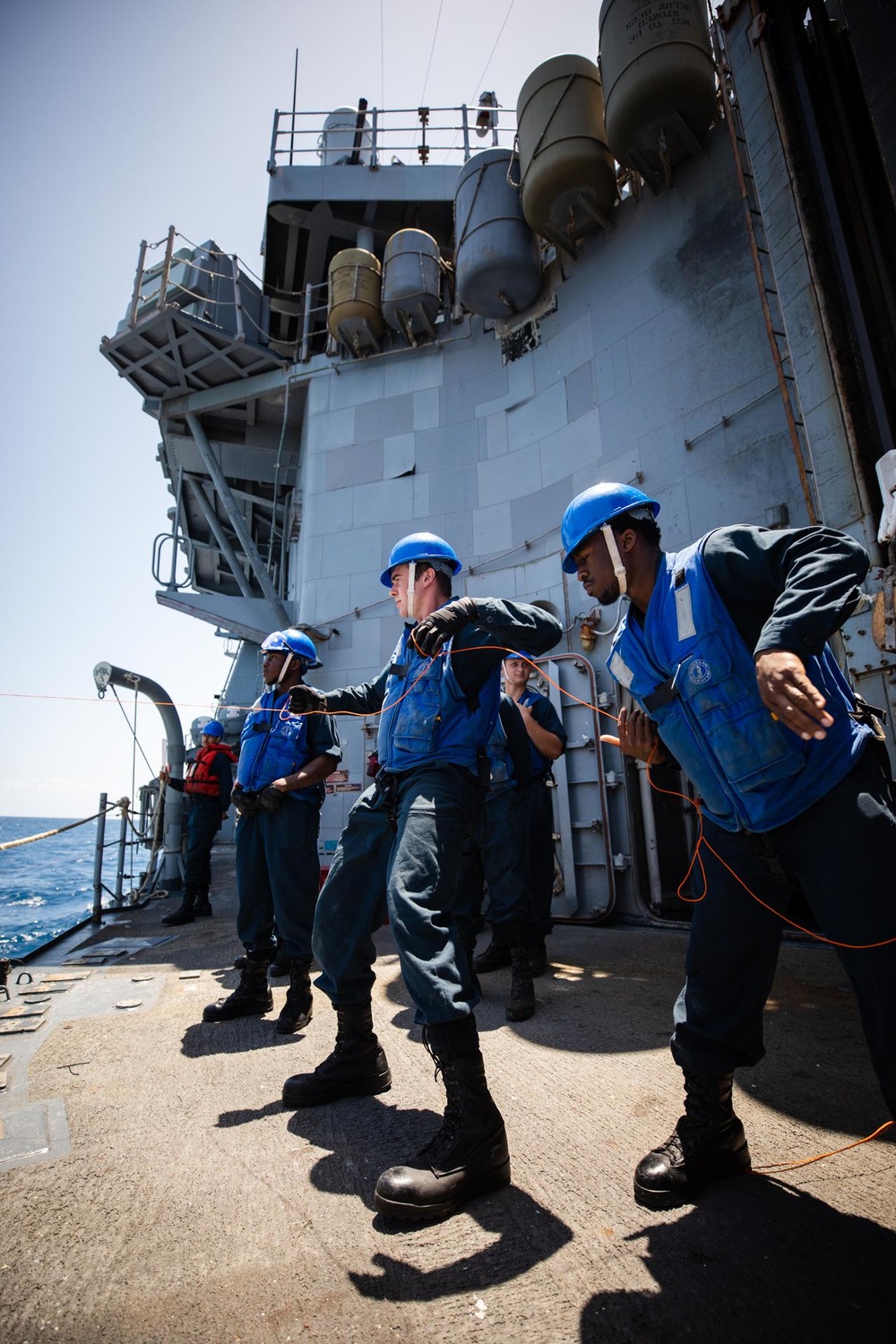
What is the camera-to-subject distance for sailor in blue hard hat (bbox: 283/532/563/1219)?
5.67 feet

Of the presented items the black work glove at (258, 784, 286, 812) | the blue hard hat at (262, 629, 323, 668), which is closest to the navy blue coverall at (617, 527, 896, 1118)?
the black work glove at (258, 784, 286, 812)

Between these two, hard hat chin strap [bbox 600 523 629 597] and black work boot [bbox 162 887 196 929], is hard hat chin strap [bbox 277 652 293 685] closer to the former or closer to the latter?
hard hat chin strap [bbox 600 523 629 597]

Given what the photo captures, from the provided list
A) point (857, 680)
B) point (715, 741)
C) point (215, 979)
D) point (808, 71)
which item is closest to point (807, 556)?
point (715, 741)

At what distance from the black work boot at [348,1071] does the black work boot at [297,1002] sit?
72 cm

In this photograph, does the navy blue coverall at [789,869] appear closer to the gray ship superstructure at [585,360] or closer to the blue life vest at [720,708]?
the blue life vest at [720,708]

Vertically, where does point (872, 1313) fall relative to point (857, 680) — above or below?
below

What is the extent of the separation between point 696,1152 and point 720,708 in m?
1.12

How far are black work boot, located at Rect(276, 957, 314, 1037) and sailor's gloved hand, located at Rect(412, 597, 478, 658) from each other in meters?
1.89

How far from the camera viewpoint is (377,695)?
2828mm

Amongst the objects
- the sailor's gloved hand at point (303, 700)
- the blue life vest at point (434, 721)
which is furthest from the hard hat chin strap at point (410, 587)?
the sailor's gloved hand at point (303, 700)

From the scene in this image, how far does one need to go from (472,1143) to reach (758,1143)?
846 mm

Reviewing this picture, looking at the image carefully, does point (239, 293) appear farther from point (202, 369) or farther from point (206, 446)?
point (206, 446)

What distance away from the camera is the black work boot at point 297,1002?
9.74ft

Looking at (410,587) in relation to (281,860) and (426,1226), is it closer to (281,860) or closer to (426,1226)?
(281,860)
